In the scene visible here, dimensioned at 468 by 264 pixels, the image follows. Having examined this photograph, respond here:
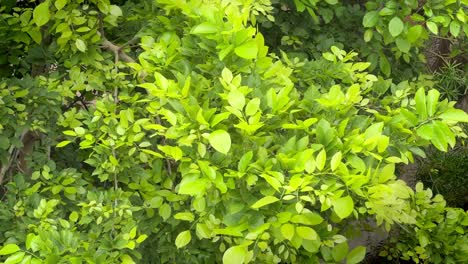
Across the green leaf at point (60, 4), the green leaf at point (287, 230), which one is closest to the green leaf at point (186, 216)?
the green leaf at point (287, 230)

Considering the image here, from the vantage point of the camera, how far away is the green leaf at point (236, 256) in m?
1.56

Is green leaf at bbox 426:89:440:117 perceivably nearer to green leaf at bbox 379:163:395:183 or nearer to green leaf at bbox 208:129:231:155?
green leaf at bbox 379:163:395:183

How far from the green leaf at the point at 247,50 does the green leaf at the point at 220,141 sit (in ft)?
1.19

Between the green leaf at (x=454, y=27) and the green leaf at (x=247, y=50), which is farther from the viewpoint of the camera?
the green leaf at (x=454, y=27)

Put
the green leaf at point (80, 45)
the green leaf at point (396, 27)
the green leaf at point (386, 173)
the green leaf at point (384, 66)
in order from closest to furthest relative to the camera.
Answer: the green leaf at point (386, 173), the green leaf at point (80, 45), the green leaf at point (396, 27), the green leaf at point (384, 66)

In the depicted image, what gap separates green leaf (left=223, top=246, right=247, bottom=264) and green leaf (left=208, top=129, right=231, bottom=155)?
1.01 ft

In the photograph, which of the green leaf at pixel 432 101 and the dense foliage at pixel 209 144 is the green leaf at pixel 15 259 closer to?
the dense foliage at pixel 209 144

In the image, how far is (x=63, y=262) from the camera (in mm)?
1708

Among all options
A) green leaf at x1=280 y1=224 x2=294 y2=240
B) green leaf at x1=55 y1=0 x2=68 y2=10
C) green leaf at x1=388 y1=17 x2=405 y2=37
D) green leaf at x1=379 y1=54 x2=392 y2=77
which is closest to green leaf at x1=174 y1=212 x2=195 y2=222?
green leaf at x1=280 y1=224 x2=294 y2=240

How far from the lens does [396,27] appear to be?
261cm

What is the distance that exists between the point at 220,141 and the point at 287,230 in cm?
34

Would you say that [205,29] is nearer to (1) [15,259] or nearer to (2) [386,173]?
(2) [386,173]

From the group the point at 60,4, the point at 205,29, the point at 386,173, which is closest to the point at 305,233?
the point at 386,173

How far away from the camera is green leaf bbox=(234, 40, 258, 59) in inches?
71.5
